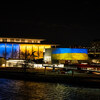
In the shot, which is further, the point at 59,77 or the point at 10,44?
the point at 10,44

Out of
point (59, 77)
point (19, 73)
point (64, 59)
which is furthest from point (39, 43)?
point (59, 77)

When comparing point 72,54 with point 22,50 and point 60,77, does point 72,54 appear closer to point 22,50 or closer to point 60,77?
point 60,77

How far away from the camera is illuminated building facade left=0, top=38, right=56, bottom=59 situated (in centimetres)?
6706

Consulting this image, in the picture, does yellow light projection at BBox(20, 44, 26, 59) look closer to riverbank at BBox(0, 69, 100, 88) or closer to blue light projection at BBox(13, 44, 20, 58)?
blue light projection at BBox(13, 44, 20, 58)

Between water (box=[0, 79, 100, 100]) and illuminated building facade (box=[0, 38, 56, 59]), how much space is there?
37.4 m

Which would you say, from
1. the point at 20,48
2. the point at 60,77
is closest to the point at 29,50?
the point at 20,48

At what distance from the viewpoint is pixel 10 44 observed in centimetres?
6750

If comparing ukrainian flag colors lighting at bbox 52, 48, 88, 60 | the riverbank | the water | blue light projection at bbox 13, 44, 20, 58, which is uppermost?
blue light projection at bbox 13, 44, 20, 58

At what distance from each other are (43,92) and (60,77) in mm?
5822

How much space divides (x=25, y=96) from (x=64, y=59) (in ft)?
80.5

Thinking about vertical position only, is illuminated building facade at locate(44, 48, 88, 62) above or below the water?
above

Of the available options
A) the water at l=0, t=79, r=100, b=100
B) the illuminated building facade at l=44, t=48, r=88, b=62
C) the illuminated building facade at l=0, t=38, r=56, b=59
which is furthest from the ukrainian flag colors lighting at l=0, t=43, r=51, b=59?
the water at l=0, t=79, r=100, b=100

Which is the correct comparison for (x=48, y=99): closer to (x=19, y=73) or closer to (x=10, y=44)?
(x=19, y=73)

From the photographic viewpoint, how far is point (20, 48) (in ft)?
229
